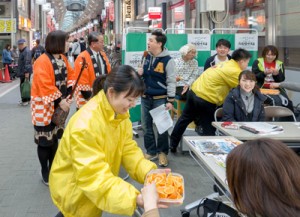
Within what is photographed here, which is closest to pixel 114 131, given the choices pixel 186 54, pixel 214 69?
pixel 214 69

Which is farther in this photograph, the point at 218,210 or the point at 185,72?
the point at 185,72

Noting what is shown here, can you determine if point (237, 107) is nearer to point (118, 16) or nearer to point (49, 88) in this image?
point (49, 88)

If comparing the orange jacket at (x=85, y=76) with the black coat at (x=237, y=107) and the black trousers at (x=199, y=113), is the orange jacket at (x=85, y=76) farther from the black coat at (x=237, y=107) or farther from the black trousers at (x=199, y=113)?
the black coat at (x=237, y=107)

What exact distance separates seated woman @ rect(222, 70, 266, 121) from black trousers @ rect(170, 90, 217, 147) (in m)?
0.64

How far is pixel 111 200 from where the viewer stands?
74.4 inches

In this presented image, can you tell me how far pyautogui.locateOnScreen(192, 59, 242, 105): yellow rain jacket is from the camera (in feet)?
16.1

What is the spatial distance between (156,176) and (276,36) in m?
7.38

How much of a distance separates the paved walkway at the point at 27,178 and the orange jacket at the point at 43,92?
Answer: 79cm

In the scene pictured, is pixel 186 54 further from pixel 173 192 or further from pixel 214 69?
pixel 173 192

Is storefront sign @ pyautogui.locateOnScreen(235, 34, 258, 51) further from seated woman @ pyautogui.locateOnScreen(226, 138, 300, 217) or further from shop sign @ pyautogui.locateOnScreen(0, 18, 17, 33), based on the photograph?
shop sign @ pyautogui.locateOnScreen(0, 18, 17, 33)

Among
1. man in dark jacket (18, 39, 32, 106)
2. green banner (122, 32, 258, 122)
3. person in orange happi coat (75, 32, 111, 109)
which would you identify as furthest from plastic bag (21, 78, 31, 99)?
person in orange happi coat (75, 32, 111, 109)

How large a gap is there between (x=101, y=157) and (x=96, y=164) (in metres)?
0.05

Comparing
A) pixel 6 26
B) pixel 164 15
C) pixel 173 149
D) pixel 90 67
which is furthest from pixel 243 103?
pixel 6 26

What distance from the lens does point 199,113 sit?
534 centimetres
